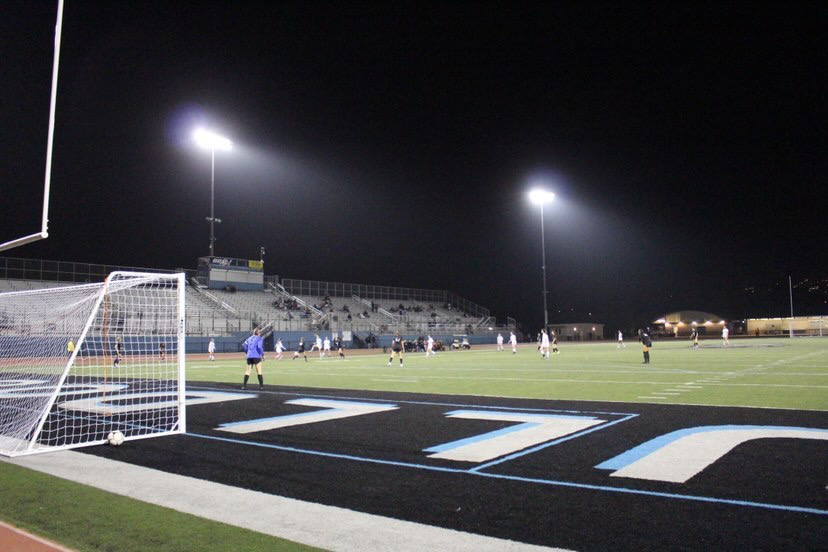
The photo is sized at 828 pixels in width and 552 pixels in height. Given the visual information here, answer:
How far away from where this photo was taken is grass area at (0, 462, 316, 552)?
3.95 m

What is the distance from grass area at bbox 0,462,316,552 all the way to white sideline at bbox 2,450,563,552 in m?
0.15

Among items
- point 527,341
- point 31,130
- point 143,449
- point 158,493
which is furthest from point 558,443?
point 527,341

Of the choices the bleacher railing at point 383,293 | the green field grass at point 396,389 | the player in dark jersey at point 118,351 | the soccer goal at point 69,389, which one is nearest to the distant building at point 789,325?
Answer: the bleacher railing at point 383,293

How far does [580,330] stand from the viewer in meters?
83.3

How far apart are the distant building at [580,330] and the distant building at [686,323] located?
7.57 meters

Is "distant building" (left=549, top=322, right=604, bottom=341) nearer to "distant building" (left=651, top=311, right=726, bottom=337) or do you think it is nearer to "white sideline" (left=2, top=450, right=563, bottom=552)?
"distant building" (left=651, top=311, right=726, bottom=337)

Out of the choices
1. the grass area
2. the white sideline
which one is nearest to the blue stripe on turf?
the white sideline

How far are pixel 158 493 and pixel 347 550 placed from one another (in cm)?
244

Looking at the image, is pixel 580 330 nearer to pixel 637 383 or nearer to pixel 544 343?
pixel 544 343

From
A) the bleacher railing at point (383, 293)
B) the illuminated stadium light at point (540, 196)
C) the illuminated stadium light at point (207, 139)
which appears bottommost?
the bleacher railing at point (383, 293)

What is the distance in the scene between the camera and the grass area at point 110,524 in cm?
395

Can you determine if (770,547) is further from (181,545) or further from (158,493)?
(158,493)

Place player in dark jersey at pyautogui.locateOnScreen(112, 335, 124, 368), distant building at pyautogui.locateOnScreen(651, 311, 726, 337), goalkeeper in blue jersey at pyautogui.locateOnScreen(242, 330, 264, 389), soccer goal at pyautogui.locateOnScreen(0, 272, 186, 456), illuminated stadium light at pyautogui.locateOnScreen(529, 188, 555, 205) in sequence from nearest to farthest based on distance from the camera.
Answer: soccer goal at pyautogui.locateOnScreen(0, 272, 186, 456) < goalkeeper in blue jersey at pyautogui.locateOnScreen(242, 330, 264, 389) < player in dark jersey at pyautogui.locateOnScreen(112, 335, 124, 368) < illuminated stadium light at pyautogui.locateOnScreen(529, 188, 555, 205) < distant building at pyautogui.locateOnScreen(651, 311, 726, 337)

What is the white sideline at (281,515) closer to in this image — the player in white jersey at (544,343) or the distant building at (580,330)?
the player in white jersey at (544,343)
